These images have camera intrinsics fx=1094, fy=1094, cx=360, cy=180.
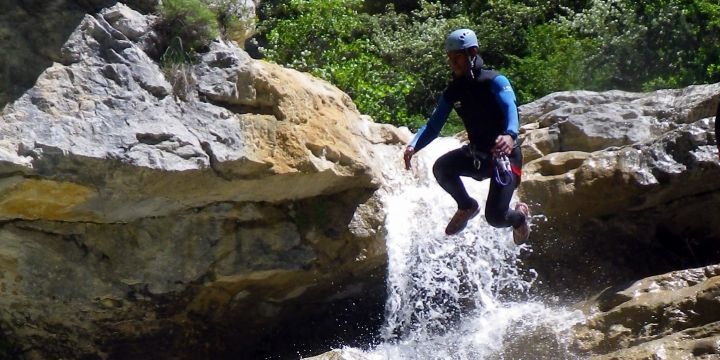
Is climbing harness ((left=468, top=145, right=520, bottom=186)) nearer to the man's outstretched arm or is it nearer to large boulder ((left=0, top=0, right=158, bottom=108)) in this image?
the man's outstretched arm

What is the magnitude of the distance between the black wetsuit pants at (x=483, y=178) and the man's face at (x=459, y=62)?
599 mm

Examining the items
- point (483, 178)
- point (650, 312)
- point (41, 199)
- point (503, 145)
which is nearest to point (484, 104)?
point (503, 145)

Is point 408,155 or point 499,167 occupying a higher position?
point 408,155

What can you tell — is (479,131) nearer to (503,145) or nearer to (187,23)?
(503,145)

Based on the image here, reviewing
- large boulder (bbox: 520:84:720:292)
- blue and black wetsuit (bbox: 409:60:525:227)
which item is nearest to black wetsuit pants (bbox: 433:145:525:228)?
blue and black wetsuit (bbox: 409:60:525:227)

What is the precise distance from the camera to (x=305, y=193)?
9133 millimetres

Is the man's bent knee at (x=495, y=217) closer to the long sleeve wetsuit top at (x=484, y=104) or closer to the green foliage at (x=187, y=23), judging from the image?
the long sleeve wetsuit top at (x=484, y=104)

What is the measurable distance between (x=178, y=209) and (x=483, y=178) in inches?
93.4

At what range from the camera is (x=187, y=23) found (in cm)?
886

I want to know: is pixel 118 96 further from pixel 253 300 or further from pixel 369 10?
pixel 369 10

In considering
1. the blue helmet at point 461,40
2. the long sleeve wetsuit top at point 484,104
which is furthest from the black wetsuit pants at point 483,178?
the blue helmet at point 461,40

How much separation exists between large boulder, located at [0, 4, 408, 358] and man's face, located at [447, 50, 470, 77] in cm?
154

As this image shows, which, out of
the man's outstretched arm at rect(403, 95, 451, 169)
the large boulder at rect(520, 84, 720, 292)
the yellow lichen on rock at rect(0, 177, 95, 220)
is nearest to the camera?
the yellow lichen on rock at rect(0, 177, 95, 220)

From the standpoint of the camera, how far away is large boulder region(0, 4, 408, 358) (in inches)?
310
